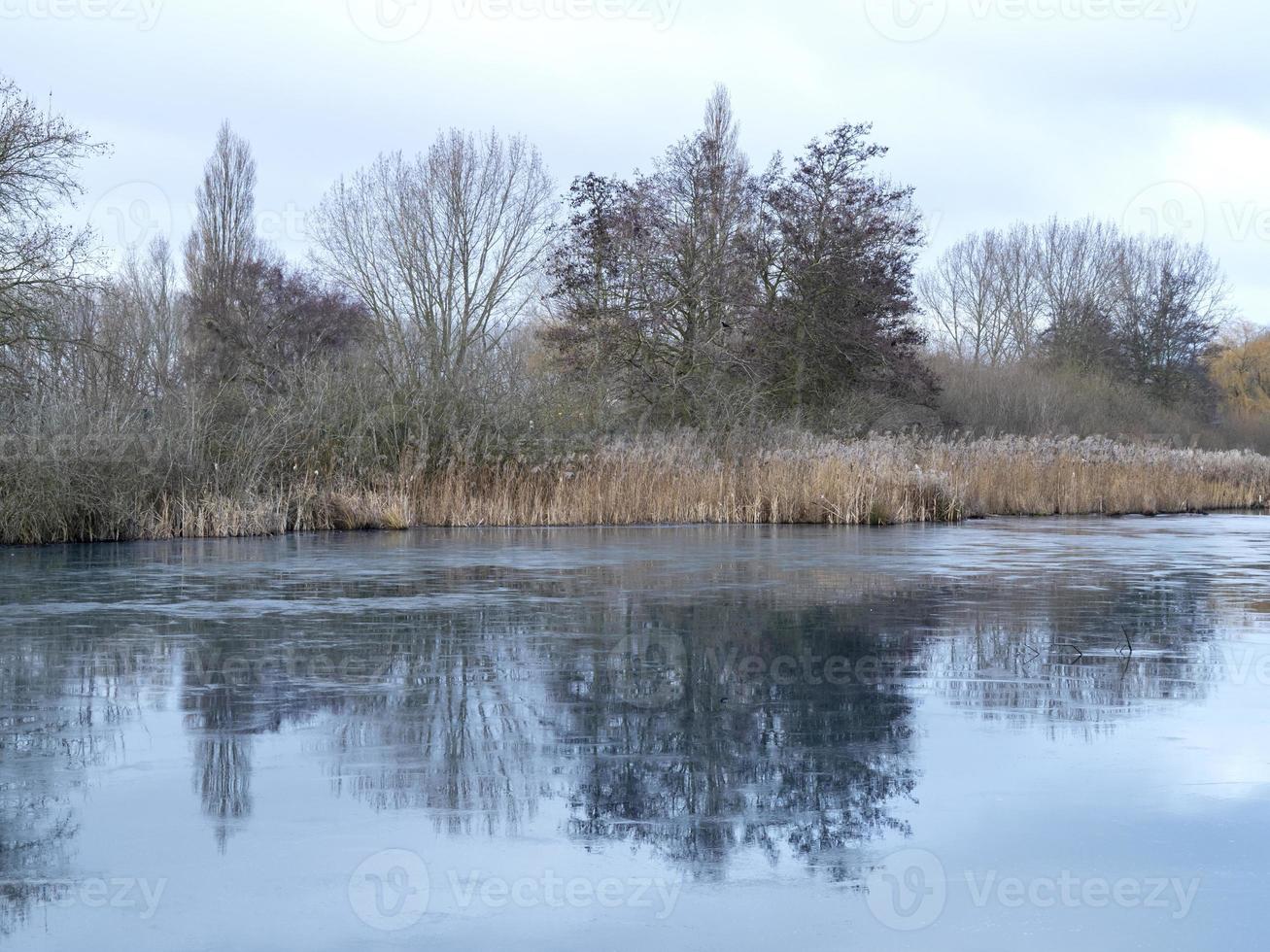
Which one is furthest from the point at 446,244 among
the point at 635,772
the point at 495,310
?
the point at 635,772

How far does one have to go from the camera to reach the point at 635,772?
4148 millimetres

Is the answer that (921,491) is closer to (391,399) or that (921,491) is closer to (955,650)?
(391,399)

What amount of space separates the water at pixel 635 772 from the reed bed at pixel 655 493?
19.5 feet

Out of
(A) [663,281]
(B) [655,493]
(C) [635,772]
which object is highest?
(A) [663,281]

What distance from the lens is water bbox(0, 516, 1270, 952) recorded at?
9.73ft

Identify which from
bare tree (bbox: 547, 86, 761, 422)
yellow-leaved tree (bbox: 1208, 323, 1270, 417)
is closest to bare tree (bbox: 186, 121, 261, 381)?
bare tree (bbox: 547, 86, 761, 422)

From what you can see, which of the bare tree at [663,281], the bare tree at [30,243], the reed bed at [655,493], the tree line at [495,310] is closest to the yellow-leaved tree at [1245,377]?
the tree line at [495,310]

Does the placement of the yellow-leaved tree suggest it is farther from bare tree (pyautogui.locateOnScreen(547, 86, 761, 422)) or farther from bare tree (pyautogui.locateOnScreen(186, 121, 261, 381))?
bare tree (pyautogui.locateOnScreen(186, 121, 261, 381))

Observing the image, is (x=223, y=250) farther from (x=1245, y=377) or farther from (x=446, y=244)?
(x=1245, y=377)

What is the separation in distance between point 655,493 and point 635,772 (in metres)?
14.4

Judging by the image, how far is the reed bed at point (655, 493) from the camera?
14.6 m

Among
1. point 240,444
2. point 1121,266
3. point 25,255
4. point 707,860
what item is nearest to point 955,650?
point 707,860

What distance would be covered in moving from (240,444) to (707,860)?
45.6 feet

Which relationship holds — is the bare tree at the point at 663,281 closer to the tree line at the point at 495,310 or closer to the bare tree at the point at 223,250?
the tree line at the point at 495,310
